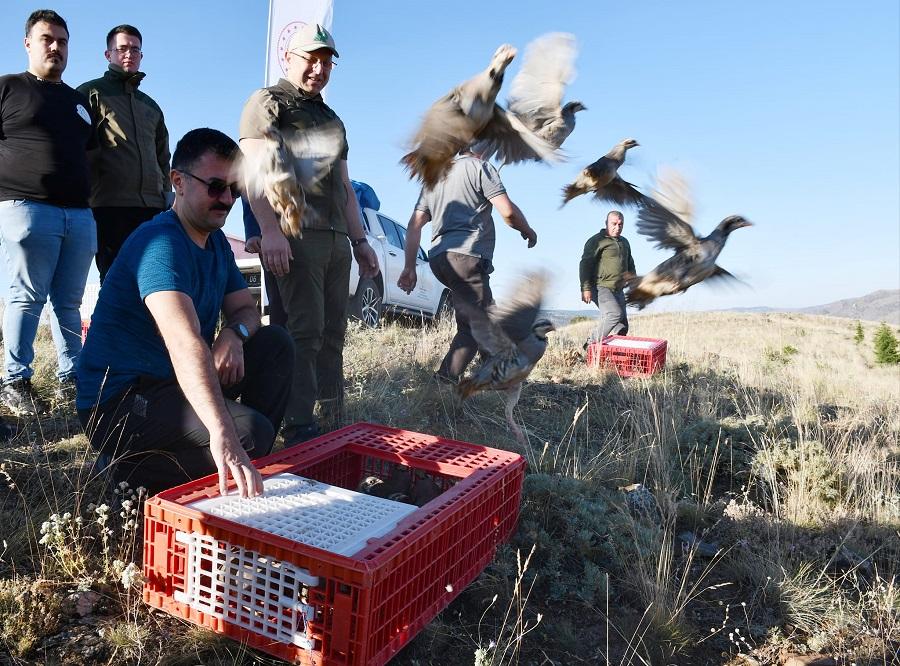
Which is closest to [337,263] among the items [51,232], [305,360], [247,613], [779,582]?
[305,360]

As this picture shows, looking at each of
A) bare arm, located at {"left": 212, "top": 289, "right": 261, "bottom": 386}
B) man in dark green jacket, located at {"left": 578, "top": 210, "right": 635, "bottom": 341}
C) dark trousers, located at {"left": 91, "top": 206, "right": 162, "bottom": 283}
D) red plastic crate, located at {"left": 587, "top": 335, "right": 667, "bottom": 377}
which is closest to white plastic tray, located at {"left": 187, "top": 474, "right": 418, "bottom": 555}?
bare arm, located at {"left": 212, "top": 289, "right": 261, "bottom": 386}

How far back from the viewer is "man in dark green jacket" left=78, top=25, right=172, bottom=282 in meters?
3.61

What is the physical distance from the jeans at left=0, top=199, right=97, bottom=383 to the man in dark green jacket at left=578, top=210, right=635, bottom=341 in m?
4.48

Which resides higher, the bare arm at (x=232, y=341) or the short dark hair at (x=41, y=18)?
the short dark hair at (x=41, y=18)

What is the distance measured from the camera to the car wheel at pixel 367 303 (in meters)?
6.91

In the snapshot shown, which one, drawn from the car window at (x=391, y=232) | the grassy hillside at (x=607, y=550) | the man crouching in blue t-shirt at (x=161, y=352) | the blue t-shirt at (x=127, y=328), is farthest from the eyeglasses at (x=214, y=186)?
the car window at (x=391, y=232)

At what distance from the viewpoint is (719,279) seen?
2.95 meters

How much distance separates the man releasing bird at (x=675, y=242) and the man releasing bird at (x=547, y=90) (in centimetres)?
53

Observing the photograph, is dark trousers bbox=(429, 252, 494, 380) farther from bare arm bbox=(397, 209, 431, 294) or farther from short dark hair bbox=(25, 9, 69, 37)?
short dark hair bbox=(25, 9, 69, 37)

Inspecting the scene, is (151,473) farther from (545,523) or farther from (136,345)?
(545,523)

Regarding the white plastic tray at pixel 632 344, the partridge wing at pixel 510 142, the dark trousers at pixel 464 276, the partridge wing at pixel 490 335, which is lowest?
the white plastic tray at pixel 632 344

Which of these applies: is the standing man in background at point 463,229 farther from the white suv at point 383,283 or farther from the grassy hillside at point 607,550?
the white suv at point 383,283

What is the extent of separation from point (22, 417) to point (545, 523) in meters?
2.49

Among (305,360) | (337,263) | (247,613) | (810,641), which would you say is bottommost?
(810,641)
